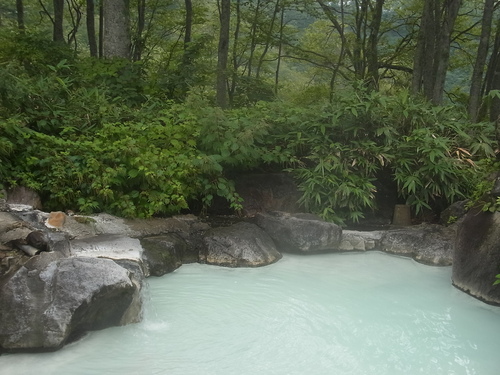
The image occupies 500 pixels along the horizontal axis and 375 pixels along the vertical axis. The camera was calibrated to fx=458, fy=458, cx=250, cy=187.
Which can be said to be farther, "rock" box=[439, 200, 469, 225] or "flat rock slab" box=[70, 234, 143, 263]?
"rock" box=[439, 200, 469, 225]

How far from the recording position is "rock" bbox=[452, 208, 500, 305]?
492 cm

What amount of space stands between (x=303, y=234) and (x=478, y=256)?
2.21 m

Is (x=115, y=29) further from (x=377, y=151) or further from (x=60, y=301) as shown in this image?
(x=60, y=301)

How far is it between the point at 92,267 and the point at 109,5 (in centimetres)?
722

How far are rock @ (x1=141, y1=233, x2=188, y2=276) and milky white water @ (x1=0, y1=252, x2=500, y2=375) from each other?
131 millimetres

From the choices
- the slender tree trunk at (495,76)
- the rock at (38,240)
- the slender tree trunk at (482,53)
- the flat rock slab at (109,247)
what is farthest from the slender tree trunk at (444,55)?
the rock at (38,240)

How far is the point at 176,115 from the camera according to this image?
24.4ft

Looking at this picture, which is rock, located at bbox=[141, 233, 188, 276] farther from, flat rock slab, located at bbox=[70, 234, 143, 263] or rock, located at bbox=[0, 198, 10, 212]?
rock, located at bbox=[0, 198, 10, 212]

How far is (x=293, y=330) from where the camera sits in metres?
4.25

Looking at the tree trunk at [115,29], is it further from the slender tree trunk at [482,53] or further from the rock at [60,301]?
the slender tree trunk at [482,53]

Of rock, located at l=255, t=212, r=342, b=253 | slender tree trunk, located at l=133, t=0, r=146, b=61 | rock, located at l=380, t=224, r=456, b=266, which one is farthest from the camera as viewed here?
slender tree trunk, located at l=133, t=0, r=146, b=61

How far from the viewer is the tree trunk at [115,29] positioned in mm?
9477

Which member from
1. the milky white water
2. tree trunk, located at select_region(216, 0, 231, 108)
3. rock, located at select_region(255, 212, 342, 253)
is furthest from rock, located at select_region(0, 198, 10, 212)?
tree trunk, located at select_region(216, 0, 231, 108)

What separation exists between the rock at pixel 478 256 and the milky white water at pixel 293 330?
14cm
